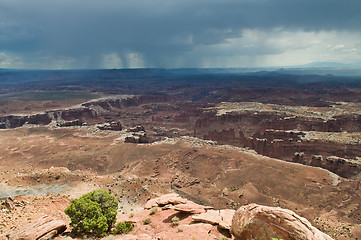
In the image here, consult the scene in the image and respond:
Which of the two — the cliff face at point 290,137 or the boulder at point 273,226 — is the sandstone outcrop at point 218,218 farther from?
the cliff face at point 290,137

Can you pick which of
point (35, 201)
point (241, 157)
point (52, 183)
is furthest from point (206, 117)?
point (35, 201)

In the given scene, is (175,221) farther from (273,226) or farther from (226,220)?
(273,226)

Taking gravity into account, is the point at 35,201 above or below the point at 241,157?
above

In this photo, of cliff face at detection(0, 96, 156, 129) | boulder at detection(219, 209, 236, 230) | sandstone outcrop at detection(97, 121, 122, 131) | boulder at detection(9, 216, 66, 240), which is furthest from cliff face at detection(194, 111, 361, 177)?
cliff face at detection(0, 96, 156, 129)

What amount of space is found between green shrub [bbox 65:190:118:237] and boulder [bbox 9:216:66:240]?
797 millimetres

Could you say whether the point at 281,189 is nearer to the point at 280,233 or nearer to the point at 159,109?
the point at 280,233

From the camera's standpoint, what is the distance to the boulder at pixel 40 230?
11.8 metres

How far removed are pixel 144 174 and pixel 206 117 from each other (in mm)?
45728

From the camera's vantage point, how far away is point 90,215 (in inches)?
544

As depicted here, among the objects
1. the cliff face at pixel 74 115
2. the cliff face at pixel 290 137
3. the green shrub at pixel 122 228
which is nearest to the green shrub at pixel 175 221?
the green shrub at pixel 122 228

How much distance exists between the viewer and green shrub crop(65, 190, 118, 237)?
530 inches

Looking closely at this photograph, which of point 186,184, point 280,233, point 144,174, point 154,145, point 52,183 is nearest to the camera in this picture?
point 280,233

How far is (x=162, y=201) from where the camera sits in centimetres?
1859

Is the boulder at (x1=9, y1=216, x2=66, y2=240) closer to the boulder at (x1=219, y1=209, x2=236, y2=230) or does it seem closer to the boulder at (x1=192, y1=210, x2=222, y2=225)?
the boulder at (x1=192, y1=210, x2=222, y2=225)
